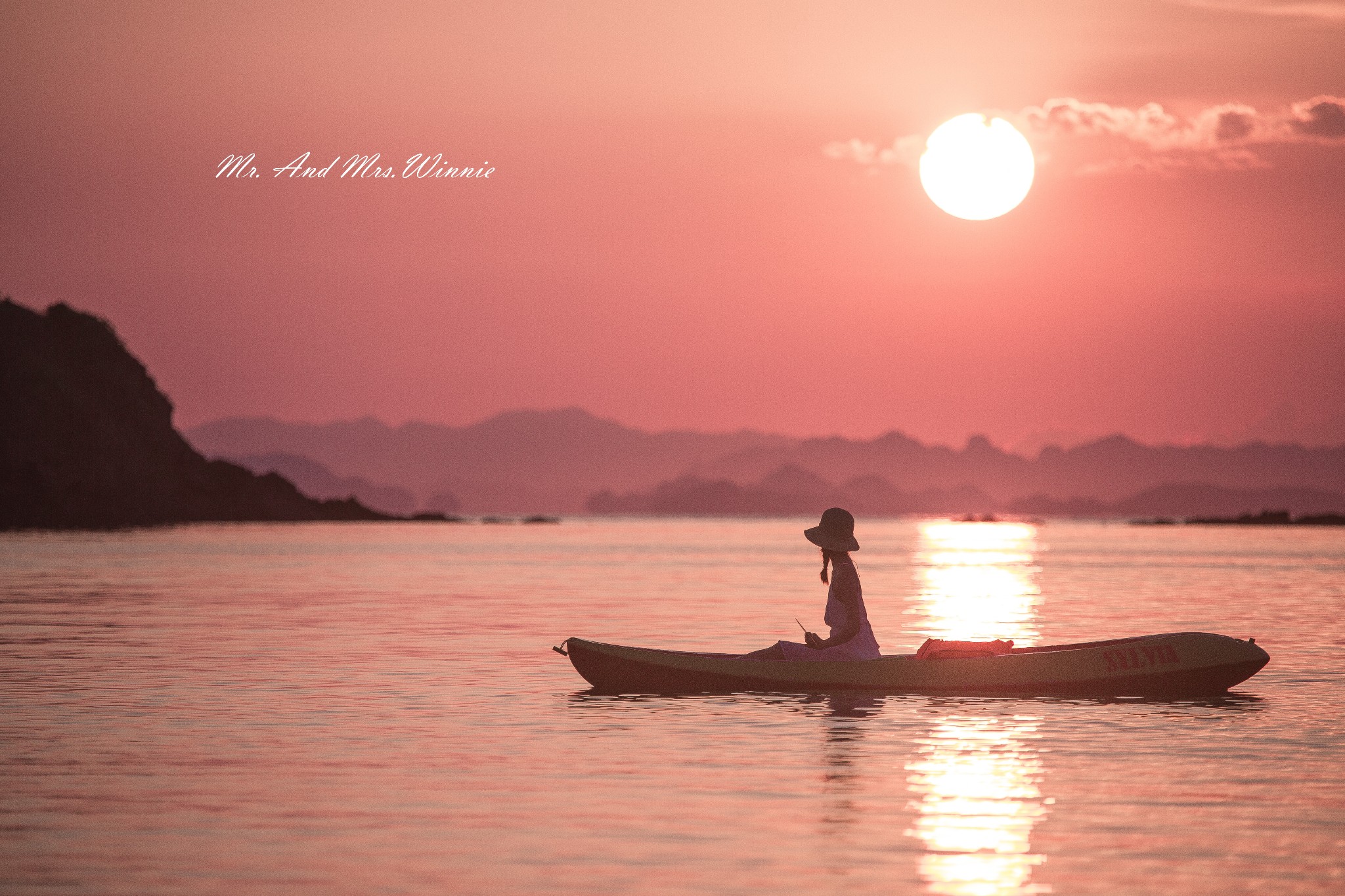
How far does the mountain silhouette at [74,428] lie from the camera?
169125 mm

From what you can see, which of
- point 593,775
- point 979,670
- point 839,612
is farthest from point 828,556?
point 593,775

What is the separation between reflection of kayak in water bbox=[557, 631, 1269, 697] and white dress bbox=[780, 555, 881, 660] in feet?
0.41

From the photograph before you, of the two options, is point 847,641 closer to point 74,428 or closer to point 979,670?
point 979,670

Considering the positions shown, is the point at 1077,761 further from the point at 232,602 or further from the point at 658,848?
the point at 232,602

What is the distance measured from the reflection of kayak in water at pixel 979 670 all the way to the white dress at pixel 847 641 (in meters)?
0.13

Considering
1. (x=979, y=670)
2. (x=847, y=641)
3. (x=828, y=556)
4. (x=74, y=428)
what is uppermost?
(x=74, y=428)

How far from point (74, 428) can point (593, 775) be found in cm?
17715

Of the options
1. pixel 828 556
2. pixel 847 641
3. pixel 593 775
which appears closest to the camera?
pixel 593 775

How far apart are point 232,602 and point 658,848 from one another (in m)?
37.0

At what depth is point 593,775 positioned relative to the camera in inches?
598

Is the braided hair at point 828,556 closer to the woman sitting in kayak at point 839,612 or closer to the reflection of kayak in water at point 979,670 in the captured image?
the woman sitting in kayak at point 839,612

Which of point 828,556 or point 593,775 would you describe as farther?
point 828,556

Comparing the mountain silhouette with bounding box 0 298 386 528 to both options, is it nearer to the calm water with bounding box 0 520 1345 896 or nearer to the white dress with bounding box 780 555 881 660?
the calm water with bounding box 0 520 1345 896

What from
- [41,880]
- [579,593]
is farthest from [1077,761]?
[579,593]
